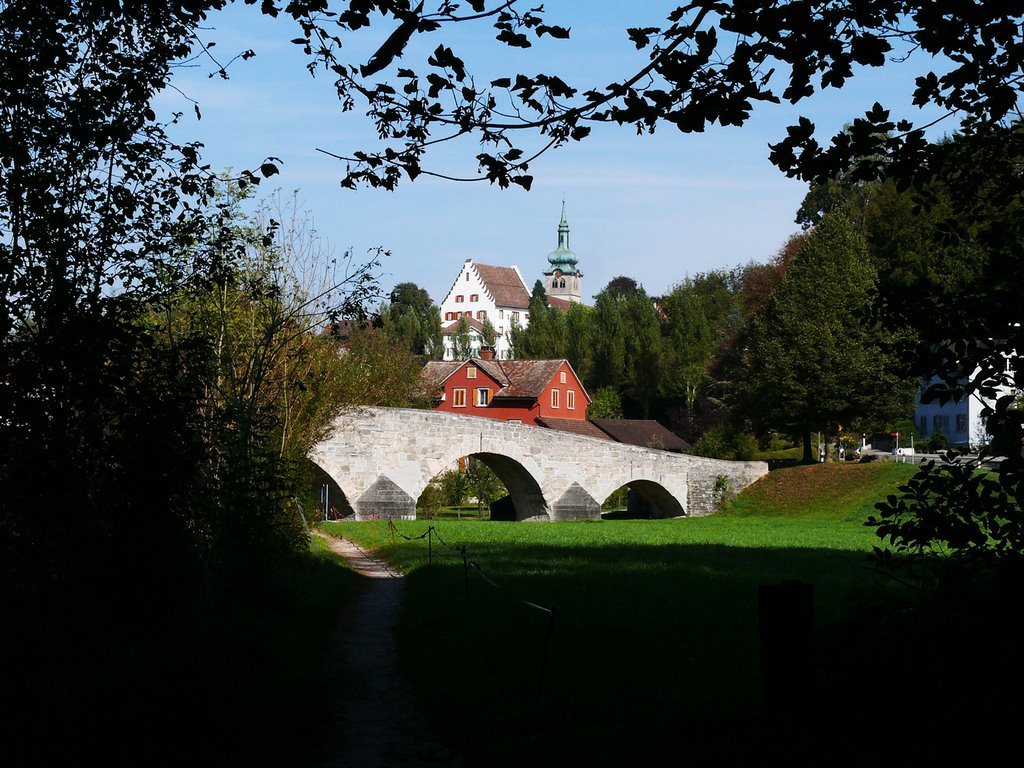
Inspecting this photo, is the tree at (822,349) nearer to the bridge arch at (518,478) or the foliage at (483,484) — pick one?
the bridge arch at (518,478)

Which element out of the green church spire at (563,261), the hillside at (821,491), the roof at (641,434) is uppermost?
the green church spire at (563,261)

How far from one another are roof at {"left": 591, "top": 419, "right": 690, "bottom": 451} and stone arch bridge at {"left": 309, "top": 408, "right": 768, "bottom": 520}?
49.7ft

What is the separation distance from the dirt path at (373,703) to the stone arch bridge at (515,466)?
888 inches

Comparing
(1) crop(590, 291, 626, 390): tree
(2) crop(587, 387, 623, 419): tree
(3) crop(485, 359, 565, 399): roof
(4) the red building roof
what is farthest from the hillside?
(1) crop(590, 291, 626, 390): tree

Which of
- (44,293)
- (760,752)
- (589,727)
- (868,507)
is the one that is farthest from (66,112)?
(868,507)

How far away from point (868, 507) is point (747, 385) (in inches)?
335

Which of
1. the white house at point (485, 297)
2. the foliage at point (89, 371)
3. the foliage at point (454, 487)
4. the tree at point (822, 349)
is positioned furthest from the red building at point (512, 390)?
the white house at point (485, 297)

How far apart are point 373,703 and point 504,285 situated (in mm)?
124248

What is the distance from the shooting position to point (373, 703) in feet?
27.6

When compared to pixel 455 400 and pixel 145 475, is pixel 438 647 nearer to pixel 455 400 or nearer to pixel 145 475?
pixel 145 475

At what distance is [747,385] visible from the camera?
45.1 m

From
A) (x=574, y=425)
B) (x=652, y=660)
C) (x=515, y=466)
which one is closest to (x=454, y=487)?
(x=515, y=466)

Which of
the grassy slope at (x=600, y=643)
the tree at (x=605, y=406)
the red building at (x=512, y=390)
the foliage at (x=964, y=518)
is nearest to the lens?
the foliage at (x=964, y=518)

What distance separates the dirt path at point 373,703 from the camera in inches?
270
